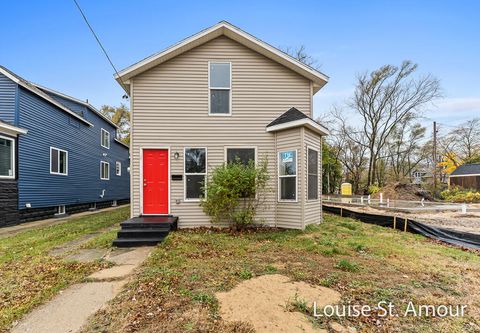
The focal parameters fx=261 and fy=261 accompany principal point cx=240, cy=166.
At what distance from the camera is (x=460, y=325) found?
289 cm

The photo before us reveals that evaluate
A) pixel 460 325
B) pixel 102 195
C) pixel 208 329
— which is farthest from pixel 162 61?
pixel 102 195

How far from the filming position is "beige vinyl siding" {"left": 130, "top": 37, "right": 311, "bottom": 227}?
25.9 ft

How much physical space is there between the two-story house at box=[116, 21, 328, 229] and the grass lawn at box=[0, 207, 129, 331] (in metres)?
2.49

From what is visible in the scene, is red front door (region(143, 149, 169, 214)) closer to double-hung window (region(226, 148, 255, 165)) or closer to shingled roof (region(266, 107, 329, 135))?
double-hung window (region(226, 148, 255, 165))

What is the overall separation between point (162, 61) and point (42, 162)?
7653mm

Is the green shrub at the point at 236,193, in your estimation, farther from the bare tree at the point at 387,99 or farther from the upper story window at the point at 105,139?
the bare tree at the point at 387,99

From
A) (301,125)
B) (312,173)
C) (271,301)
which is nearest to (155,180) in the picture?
(301,125)

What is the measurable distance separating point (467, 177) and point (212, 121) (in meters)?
33.3

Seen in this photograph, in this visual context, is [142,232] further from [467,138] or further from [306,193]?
[467,138]

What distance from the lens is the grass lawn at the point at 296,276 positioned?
9.21 ft

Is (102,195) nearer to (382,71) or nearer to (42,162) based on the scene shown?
(42,162)

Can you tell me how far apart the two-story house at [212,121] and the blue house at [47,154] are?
518 centimetres

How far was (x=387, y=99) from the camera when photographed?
3148 cm

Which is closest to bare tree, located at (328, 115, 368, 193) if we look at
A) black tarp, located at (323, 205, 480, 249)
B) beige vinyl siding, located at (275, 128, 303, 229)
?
black tarp, located at (323, 205, 480, 249)
